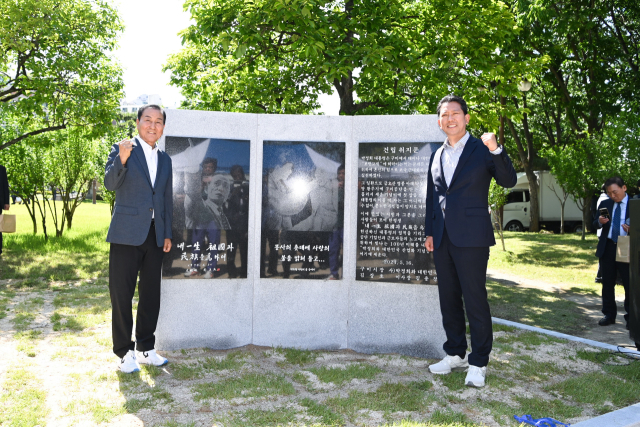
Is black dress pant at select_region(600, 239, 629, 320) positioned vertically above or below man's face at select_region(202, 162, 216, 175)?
below

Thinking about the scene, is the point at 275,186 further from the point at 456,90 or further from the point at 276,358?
the point at 456,90

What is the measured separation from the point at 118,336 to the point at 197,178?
153cm

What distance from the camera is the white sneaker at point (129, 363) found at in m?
4.04

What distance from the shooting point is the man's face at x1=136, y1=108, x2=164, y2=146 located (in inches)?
163

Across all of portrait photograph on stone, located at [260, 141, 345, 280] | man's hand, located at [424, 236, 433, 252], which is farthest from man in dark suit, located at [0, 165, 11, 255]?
man's hand, located at [424, 236, 433, 252]

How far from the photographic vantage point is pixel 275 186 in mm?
4871

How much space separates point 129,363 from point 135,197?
4.32ft

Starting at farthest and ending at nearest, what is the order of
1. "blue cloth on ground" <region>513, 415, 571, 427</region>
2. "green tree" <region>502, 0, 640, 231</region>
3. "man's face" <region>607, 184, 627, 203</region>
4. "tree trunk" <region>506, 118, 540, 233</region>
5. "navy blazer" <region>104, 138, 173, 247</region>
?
"tree trunk" <region>506, 118, 540, 233</region>, "green tree" <region>502, 0, 640, 231</region>, "man's face" <region>607, 184, 627, 203</region>, "navy blazer" <region>104, 138, 173, 247</region>, "blue cloth on ground" <region>513, 415, 571, 427</region>

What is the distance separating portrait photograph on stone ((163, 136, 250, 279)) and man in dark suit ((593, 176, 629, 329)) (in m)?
4.40

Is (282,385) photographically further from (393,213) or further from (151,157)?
(151,157)

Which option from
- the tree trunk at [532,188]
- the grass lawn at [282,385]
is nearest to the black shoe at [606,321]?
the grass lawn at [282,385]

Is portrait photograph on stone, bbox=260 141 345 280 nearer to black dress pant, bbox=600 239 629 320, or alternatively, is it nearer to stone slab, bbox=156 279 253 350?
stone slab, bbox=156 279 253 350

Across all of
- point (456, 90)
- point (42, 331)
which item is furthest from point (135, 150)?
point (456, 90)

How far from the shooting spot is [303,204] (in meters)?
4.87
